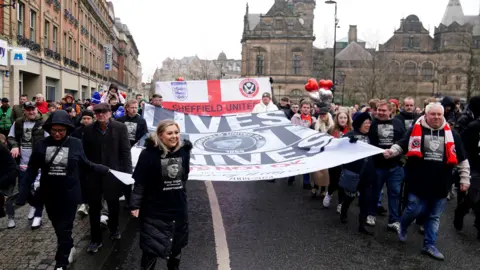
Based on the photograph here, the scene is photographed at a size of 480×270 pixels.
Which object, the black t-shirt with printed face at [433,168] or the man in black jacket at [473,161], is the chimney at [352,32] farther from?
the black t-shirt with printed face at [433,168]

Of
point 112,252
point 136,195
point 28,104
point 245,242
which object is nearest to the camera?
point 136,195

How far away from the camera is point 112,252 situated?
551cm

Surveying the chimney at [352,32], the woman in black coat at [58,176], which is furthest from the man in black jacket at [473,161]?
the chimney at [352,32]

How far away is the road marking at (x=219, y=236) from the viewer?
5.13 m

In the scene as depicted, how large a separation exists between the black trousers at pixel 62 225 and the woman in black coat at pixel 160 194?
1.01 meters

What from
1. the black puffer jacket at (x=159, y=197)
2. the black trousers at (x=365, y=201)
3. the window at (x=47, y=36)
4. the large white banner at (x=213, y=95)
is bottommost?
the black trousers at (x=365, y=201)

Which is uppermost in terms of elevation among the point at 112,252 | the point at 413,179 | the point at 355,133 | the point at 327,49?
the point at 327,49

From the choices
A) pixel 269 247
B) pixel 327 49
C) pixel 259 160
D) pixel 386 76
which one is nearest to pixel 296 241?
pixel 269 247

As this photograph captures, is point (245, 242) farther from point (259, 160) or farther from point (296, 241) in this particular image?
point (259, 160)

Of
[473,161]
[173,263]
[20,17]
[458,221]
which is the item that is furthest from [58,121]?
[20,17]

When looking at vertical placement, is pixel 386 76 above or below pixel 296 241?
above

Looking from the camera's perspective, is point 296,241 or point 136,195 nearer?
point 136,195

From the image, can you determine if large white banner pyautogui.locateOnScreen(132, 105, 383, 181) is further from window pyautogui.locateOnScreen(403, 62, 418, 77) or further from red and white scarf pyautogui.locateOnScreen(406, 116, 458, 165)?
window pyautogui.locateOnScreen(403, 62, 418, 77)

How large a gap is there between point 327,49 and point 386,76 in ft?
106
